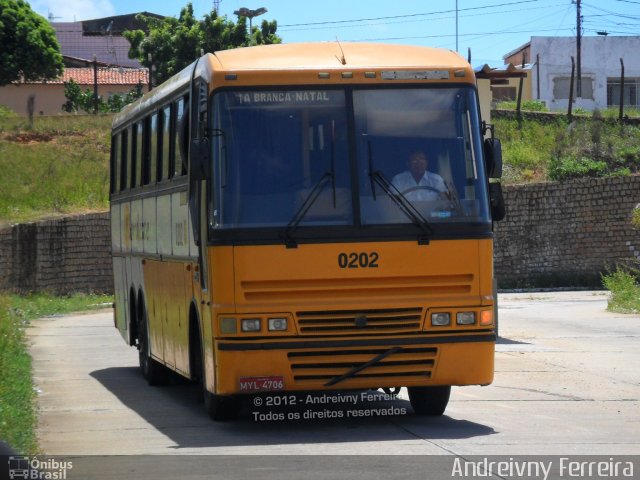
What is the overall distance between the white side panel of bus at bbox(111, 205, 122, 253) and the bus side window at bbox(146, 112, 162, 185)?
10.4 ft

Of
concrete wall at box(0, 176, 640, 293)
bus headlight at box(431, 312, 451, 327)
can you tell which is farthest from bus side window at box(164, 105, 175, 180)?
concrete wall at box(0, 176, 640, 293)

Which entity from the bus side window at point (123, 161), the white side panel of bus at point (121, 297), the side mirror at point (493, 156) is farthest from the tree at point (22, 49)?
the side mirror at point (493, 156)

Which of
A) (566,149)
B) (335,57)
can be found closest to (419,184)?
(335,57)

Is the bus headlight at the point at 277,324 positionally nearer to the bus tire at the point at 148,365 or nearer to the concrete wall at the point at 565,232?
the bus tire at the point at 148,365

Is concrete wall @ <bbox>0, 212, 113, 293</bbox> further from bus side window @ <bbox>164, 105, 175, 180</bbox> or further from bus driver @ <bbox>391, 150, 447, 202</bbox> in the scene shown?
bus driver @ <bbox>391, 150, 447, 202</bbox>

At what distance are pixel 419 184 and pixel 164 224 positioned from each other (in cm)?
360

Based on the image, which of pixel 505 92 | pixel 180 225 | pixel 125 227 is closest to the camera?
pixel 180 225

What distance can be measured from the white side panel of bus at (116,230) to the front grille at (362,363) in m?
7.62

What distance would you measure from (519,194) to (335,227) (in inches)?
1239

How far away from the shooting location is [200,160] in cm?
1060

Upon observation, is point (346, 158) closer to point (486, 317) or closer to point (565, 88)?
point (486, 317)

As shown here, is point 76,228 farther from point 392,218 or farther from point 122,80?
point 122,80

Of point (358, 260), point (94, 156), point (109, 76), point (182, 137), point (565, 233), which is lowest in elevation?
point (565, 233)

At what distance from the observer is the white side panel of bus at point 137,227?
1538 cm
